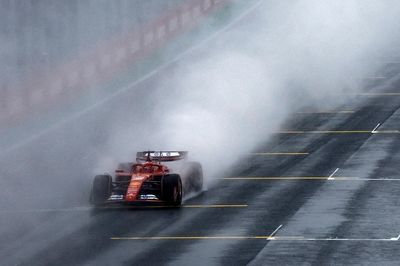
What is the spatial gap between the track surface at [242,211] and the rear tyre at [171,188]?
1.15 feet

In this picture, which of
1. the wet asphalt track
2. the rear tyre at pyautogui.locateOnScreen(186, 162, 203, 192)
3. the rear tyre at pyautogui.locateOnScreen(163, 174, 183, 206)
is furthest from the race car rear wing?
the rear tyre at pyautogui.locateOnScreen(163, 174, 183, 206)

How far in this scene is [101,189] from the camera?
41.2 metres

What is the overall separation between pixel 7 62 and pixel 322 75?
661 inches

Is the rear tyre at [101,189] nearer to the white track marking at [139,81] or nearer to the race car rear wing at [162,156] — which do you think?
the race car rear wing at [162,156]

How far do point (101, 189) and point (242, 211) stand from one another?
3.99 meters

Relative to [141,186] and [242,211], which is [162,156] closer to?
[141,186]

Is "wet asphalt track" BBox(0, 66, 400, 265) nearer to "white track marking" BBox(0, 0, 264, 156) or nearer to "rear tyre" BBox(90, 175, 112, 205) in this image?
"rear tyre" BBox(90, 175, 112, 205)

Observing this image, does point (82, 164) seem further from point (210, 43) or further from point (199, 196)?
point (210, 43)

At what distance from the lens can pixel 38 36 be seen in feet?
200

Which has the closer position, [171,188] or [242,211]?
[242,211]

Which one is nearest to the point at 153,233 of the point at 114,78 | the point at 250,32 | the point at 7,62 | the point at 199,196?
the point at 199,196

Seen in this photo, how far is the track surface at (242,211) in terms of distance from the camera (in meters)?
35.2

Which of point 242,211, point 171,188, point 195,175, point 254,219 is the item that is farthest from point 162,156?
point 254,219

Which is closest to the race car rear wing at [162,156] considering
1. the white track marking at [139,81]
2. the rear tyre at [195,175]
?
the rear tyre at [195,175]
